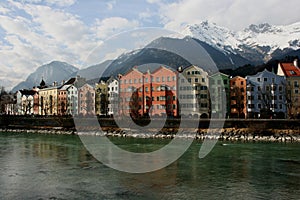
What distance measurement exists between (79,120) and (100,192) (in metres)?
34.4

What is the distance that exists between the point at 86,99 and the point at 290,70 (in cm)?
3338

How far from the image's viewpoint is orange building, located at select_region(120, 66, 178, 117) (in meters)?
50.4

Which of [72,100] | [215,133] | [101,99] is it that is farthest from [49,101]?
[215,133]

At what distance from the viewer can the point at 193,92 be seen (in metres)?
48.9

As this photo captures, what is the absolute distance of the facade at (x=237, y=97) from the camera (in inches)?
1956

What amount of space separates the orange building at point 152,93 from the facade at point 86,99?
7325 mm

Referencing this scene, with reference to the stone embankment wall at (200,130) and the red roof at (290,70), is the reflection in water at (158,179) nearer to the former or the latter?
the stone embankment wall at (200,130)

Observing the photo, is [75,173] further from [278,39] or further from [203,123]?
[278,39]

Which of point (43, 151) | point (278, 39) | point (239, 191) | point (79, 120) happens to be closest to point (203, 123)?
point (79, 120)

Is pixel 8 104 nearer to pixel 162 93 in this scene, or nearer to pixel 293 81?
pixel 162 93

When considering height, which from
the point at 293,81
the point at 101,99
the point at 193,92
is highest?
the point at 293,81

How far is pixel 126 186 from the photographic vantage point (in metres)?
12.7

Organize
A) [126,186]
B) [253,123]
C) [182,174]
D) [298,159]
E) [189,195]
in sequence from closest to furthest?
[189,195] < [126,186] < [182,174] < [298,159] < [253,123]

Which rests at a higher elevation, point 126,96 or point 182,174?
point 126,96
